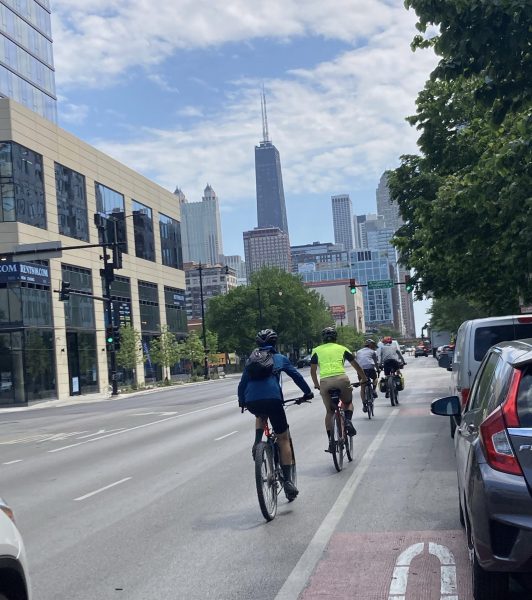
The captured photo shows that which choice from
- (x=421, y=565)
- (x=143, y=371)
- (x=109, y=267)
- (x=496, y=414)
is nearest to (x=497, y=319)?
(x=421, y=565)

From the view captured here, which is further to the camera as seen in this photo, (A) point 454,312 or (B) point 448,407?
(A) point 454,312

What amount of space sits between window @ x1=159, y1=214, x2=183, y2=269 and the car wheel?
68512mm

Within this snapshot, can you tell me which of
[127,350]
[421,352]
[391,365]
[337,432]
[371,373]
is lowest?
[421,352]

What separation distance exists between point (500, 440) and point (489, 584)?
32.3 inches

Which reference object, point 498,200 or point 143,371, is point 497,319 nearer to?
point 498,200

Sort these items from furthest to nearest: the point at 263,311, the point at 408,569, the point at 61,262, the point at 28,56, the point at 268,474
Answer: the point at 263,311, the point at 28,56, the point at 61,262, the point at 268,474, the point at 408,569

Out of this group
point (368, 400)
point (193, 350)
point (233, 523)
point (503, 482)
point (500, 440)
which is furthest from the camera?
point (193, 350)

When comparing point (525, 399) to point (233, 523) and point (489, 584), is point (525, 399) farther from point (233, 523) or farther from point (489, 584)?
point (233, 523)

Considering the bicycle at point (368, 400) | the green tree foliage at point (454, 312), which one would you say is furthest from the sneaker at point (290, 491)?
the green tree foliage at point (454, 312)

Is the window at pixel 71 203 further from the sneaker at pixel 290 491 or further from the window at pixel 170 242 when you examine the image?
the sneaker at pixel 290 491

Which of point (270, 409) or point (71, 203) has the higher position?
point (71, 203)

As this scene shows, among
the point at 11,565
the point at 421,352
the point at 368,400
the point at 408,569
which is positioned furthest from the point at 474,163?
the point at 421,352

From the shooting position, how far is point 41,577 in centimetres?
596

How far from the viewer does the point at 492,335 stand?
11.0 meters
